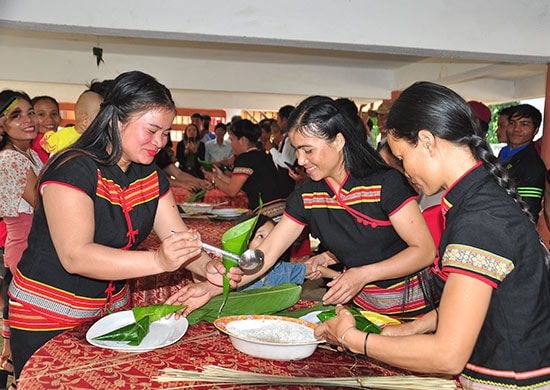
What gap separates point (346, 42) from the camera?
4.52 meters

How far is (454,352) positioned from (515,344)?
173mm

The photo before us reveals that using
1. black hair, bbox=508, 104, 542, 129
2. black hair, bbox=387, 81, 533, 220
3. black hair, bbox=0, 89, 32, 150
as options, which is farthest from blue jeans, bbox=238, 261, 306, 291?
black hair, bbox=508, 104, 542, 129

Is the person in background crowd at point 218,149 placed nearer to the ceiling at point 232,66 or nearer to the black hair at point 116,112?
the ceiling at point 232,66

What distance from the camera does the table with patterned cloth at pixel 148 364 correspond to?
1.22 metres

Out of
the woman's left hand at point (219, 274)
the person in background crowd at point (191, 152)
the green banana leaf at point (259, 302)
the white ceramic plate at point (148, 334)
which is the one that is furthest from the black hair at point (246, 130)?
the person in background crowd at point (191, 152)

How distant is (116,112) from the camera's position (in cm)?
163

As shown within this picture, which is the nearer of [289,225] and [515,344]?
[515,344]

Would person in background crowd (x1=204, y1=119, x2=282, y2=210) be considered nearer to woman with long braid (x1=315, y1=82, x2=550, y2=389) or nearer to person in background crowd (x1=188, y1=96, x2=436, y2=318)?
person in background crowd (x1=188, y1=96, x2=436, y2=318)

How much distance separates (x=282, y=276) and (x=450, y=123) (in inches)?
45.3

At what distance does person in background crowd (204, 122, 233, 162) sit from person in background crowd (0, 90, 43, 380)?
6.94 m

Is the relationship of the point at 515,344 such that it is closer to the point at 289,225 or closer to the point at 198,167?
the point at 289,225

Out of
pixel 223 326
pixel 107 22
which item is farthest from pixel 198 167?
pixel 223 326

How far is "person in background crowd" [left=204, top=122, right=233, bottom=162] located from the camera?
396 inches

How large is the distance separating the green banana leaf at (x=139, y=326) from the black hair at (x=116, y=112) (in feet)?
1.52
